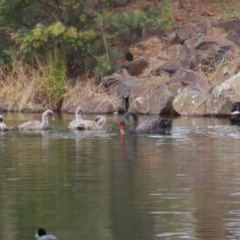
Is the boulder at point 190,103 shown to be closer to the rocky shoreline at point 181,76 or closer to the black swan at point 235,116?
the rocky shoreline at point 181,76

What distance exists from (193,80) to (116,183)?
56.8 ft

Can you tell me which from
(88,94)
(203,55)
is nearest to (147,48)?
(203,55)

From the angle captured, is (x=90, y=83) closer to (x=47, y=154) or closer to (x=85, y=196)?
(x=47, y=154)

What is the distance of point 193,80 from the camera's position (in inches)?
1268

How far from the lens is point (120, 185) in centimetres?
1496

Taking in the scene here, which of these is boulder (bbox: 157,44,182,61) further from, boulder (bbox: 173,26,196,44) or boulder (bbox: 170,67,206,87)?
boulder (bbox: 170,67,206,87)

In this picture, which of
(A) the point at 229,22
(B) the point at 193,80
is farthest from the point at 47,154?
(A) the point at 229,22

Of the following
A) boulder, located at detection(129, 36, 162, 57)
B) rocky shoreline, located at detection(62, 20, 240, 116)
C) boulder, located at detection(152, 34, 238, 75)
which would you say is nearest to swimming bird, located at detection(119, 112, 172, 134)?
rocky shoreline, located at detection(62, 20, 240, 116)

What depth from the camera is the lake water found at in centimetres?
1180

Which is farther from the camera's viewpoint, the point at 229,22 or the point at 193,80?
the point at 229,22

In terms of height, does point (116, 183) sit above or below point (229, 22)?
below

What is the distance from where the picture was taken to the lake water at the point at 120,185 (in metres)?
11.8

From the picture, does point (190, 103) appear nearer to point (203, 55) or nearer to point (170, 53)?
point (203, 55)

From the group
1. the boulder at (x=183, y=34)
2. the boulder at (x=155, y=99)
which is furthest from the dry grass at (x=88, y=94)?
the boulder at (x=183, y=34)
